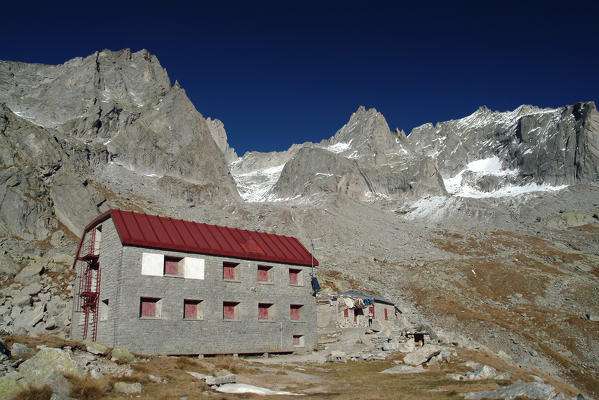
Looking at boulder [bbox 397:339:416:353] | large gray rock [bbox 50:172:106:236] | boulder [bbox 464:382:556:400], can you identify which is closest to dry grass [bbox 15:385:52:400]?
boulder [bbox 464:382:556:400]

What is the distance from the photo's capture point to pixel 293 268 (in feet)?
120

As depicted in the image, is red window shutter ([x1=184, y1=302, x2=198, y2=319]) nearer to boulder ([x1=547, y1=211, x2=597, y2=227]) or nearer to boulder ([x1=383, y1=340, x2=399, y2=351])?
boulder ([x1=383, y1=340, x2=399, y2=351])

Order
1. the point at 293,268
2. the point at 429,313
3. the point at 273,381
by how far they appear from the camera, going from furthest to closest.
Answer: the point at 429,313 < the point at 293,268 < the point at 273,381

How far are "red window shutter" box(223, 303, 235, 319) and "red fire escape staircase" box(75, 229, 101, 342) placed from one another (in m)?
8.21

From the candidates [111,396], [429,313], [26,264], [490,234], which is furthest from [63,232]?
[490,234]

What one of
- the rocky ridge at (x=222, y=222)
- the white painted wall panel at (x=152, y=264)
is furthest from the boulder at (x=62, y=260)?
the white painted wall panel at (x=152, y=264)

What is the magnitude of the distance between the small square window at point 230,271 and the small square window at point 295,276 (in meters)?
4.95

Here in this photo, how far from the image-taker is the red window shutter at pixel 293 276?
36.6 metres

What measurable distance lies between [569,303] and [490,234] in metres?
70.3

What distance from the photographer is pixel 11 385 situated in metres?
14.1

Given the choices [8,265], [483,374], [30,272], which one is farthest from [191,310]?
[8,265]

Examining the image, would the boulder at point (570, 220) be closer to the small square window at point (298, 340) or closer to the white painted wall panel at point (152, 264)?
the small square window at point (298, 340)

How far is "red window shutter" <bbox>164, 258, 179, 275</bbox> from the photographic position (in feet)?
99.1

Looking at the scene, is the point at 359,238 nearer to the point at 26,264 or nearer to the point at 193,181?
the point at 193,181
